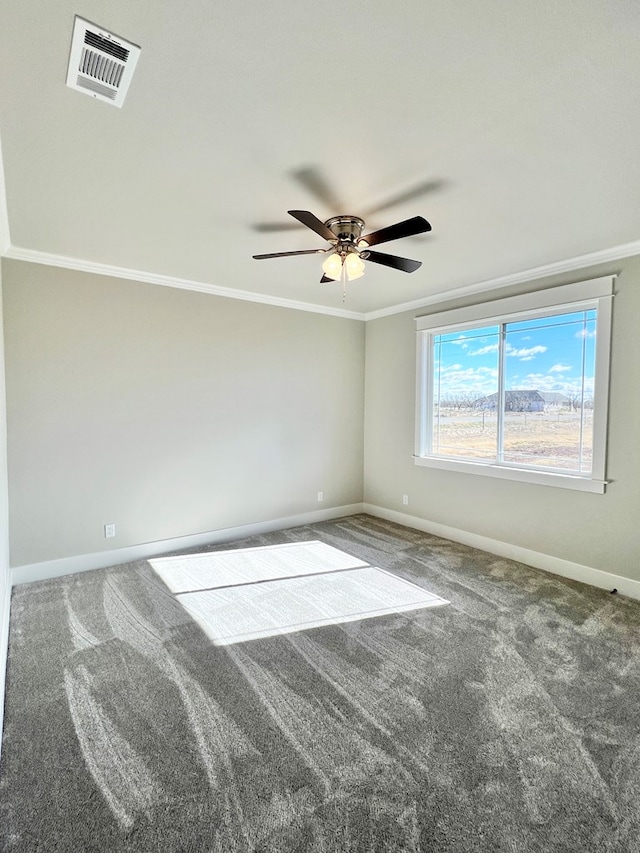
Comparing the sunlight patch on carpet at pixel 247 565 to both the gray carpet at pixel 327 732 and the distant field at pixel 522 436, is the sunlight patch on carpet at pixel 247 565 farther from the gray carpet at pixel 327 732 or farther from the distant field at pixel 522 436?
the distant field at pixel 522 436

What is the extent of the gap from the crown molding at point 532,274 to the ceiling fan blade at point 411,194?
1.76m

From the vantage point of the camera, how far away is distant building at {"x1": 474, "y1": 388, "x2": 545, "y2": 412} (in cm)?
367

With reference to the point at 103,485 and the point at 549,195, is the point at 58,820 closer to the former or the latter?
the point at 103,485

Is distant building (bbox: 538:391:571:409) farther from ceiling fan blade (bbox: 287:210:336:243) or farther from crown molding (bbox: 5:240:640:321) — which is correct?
ceiling fan blade (bbox: 287:210:336:243)

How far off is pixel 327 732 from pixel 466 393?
11.1 ft

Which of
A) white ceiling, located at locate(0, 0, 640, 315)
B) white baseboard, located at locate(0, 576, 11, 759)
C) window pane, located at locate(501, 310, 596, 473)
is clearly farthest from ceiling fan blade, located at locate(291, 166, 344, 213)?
white baseboard, located at locate(0, 576, 11, 759)

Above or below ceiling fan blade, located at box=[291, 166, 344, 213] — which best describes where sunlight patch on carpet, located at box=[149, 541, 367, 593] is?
below

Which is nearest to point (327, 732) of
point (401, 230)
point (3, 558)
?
point (3, 558)

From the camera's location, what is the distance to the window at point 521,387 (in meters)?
3.27

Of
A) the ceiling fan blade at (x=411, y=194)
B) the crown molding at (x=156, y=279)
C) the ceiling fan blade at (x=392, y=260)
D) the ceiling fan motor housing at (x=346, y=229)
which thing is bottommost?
the ceiling fan blade at (x=392, y=260)

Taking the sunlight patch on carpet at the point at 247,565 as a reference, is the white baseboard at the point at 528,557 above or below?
above

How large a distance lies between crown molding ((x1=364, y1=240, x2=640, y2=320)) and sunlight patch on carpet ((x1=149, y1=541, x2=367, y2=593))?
2.85 metres

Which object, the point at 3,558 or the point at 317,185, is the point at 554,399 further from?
the point at 3,558

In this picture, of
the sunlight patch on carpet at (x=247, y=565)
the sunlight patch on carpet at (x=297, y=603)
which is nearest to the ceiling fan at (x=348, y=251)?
the sunlight patch on carpet at (x=297, y=603)
